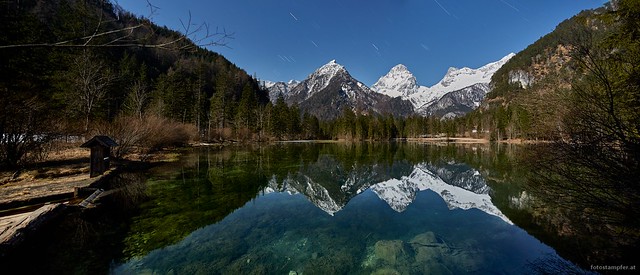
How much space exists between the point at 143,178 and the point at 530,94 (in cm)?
1829

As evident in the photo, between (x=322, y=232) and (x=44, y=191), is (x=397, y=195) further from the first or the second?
(x=44, y=191)

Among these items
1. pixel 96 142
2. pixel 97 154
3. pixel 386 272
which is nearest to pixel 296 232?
pixel 386 272

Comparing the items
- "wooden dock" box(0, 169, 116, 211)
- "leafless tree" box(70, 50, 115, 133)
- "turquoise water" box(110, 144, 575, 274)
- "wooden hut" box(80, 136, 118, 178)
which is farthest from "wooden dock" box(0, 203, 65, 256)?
"leafless tree" box(70, 50, 115, 133)

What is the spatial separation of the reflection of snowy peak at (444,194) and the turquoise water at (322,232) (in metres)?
0.06

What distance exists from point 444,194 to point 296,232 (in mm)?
9316

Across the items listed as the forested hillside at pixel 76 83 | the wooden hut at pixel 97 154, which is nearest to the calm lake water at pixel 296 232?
the wooden hut at pixel 97 154

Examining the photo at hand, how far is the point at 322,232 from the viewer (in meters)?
8.42

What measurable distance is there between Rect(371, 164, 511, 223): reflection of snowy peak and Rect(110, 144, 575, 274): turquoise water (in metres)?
0.06

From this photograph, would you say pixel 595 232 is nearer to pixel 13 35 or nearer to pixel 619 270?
pixel 619 270

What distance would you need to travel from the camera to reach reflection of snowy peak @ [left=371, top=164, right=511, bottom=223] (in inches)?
466

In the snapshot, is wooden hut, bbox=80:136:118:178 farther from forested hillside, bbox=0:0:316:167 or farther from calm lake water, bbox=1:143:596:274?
forested hillside, bbox=0:0:316:167

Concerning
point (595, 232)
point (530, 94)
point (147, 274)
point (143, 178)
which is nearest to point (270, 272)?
point (147, 274)

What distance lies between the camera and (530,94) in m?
5.99

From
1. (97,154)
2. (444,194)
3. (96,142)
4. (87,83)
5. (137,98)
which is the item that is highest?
(137,98)
